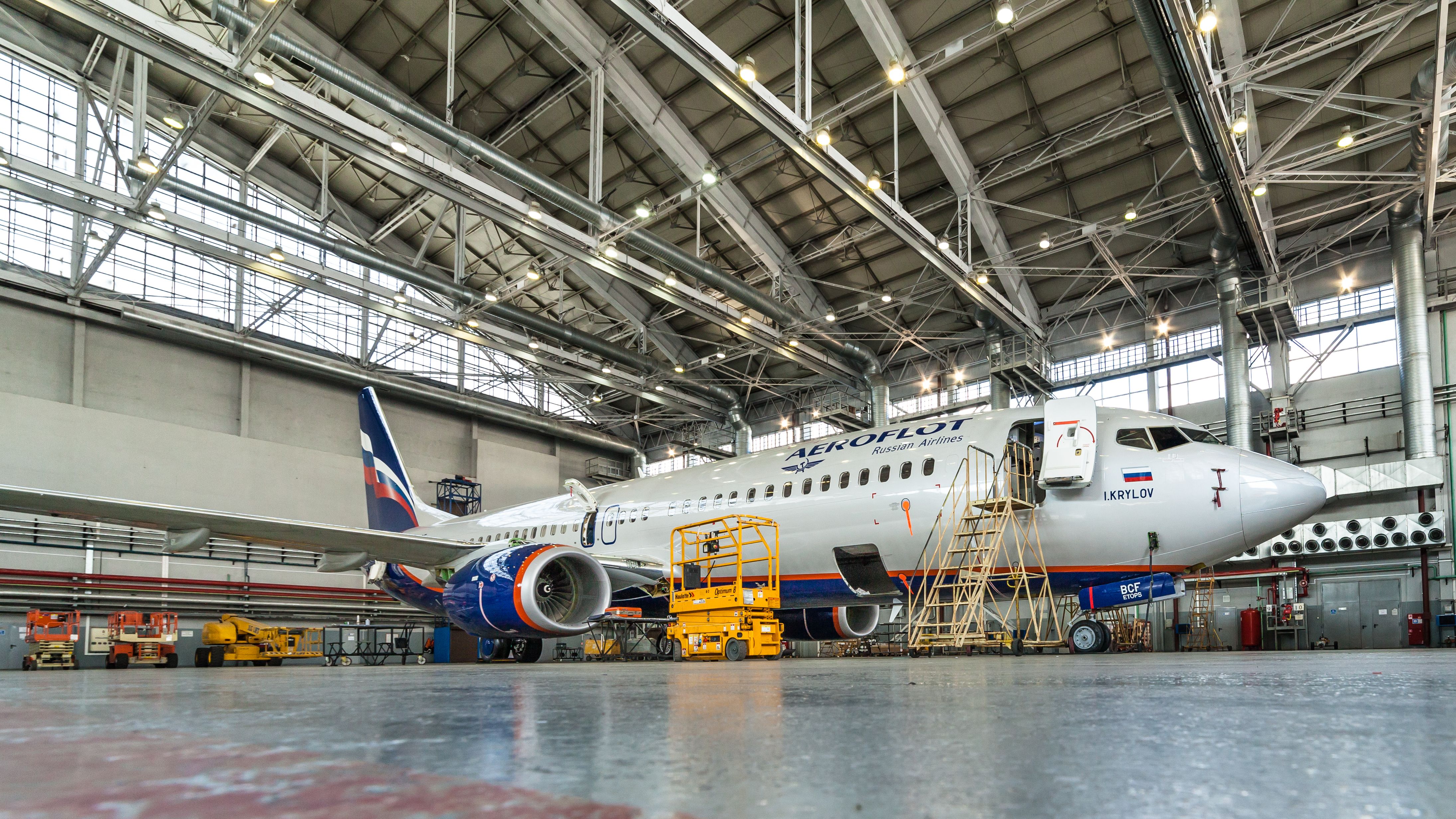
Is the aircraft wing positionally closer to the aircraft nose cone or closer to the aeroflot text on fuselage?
the aeroflot text on fuselage

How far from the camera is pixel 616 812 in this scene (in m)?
0.84

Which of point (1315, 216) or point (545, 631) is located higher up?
point (1315, 216)

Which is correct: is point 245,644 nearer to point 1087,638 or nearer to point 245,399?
point 245,399

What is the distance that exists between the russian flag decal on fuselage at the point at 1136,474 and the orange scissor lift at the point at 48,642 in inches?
819

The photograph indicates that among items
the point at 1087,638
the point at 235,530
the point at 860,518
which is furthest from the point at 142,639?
the point at 1087,638

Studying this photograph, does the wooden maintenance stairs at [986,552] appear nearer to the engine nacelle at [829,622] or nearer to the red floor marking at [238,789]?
the engine nacelle at [829,622]

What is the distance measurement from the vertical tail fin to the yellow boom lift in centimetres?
525

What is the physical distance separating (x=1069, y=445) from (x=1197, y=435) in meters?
1.56

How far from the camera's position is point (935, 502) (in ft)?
33.2

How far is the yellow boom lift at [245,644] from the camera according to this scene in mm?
19891

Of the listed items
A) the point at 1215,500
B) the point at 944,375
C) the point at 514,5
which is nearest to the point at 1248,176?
the point at 1215,500

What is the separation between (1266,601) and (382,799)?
Result: 2284 cm

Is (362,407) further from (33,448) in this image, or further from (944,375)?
(944,375)

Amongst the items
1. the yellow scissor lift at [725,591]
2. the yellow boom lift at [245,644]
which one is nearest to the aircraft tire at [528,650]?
the yellow scissor lift at [725,591]
